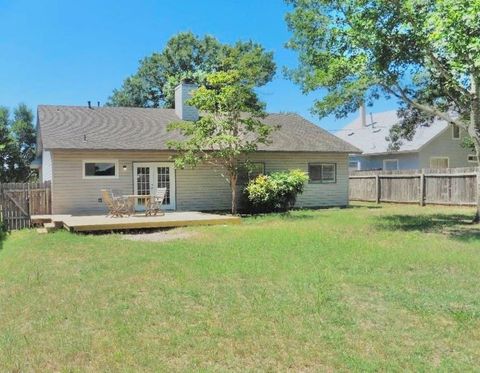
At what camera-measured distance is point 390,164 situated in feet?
102

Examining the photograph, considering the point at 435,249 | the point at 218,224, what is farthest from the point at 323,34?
the point at 435,249

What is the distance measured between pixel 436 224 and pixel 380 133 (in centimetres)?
2044

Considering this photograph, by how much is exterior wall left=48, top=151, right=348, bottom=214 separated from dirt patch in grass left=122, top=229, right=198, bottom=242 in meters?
5.11

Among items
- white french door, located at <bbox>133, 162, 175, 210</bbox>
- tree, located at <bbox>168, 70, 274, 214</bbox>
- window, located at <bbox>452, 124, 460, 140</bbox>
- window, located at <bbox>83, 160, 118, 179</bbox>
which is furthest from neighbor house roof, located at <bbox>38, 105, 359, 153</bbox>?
window, located at <bbox>452, 124, 460, 140</bbox>

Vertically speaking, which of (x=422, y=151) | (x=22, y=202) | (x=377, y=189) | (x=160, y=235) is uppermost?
(x=422, y=151)

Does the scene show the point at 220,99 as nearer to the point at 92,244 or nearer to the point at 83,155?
the point at 83,155

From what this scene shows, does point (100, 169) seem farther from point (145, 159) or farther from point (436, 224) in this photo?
point (436, 224)

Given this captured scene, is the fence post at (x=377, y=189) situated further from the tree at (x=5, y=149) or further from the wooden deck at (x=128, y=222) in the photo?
the tree at (x=5, y=149)

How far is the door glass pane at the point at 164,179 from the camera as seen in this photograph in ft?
60.6

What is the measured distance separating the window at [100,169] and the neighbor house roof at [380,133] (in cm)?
1700

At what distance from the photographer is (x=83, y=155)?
17.2m

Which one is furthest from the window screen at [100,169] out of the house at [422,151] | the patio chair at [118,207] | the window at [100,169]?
the house at [422,151]

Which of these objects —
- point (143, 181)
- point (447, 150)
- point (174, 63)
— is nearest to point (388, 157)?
point (447, 150)

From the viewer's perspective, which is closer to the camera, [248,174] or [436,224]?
[436,224]
